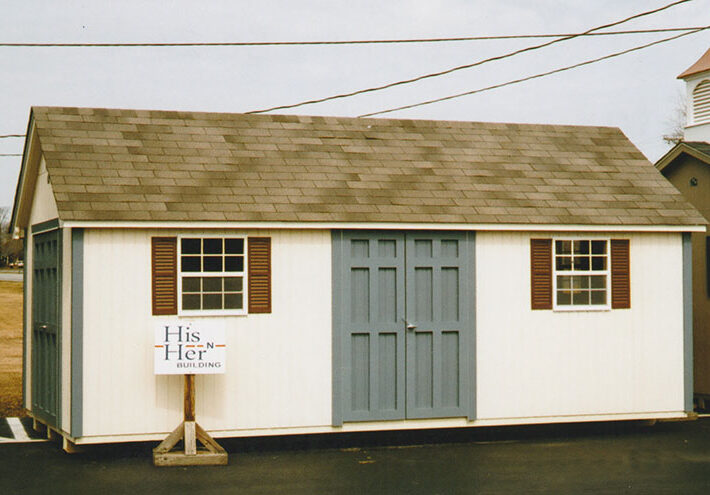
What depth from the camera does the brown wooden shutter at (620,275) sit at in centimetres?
1277

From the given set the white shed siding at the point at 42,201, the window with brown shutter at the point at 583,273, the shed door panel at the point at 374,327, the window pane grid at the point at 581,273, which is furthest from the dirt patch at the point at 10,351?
the window pane grid at the point at 581,273

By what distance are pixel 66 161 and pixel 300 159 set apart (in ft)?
9.38

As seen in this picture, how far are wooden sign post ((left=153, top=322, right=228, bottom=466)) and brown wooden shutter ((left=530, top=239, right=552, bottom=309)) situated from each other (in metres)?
3.94

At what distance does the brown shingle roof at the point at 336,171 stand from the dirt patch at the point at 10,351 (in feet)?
16.4

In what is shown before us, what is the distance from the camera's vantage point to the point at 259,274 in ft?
38.3

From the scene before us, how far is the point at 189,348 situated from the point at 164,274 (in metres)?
0.93

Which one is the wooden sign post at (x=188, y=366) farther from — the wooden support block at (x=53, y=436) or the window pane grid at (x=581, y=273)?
the window pane grid at (x=581, y=273)

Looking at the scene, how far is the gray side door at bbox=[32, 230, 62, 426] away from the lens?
11.7 metres

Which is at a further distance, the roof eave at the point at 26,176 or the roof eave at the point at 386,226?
the roof eave at the point at 26,176

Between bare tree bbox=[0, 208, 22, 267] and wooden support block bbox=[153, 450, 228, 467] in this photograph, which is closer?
wooden support block bbox=[153, 450, 228, 467]

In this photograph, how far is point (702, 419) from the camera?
1437 cm

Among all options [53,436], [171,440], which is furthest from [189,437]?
[53,436]

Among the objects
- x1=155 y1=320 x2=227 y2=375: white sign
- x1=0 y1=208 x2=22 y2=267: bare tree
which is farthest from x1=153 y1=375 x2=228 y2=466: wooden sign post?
x1=0 y1=208 x2=22 y2=267: bare tree

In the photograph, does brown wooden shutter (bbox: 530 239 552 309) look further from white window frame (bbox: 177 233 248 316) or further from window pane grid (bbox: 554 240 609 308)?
white window frame (bbox: 177 233 248 316)
